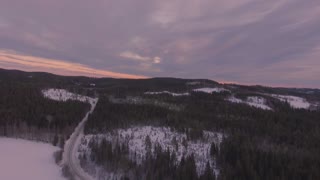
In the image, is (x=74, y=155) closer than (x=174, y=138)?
Yes

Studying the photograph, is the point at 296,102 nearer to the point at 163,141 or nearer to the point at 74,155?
the point at 163,141

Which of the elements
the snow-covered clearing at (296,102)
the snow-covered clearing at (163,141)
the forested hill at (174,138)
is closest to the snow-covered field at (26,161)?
the forested hill at (174,138)

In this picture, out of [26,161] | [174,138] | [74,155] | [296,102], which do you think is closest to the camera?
[26,161]

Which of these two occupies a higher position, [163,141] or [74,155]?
[163,141]

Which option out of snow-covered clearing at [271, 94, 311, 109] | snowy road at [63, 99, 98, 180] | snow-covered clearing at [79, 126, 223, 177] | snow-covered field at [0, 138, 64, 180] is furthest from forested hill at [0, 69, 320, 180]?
snow-covered clearing at [271, 94, 311, 109]

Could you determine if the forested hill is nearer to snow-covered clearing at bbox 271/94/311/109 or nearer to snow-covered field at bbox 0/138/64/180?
snow-covered field at bbox 0/138/64/180

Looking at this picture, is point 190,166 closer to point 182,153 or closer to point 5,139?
point 182,153

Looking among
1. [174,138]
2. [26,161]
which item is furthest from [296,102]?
[26,161]
